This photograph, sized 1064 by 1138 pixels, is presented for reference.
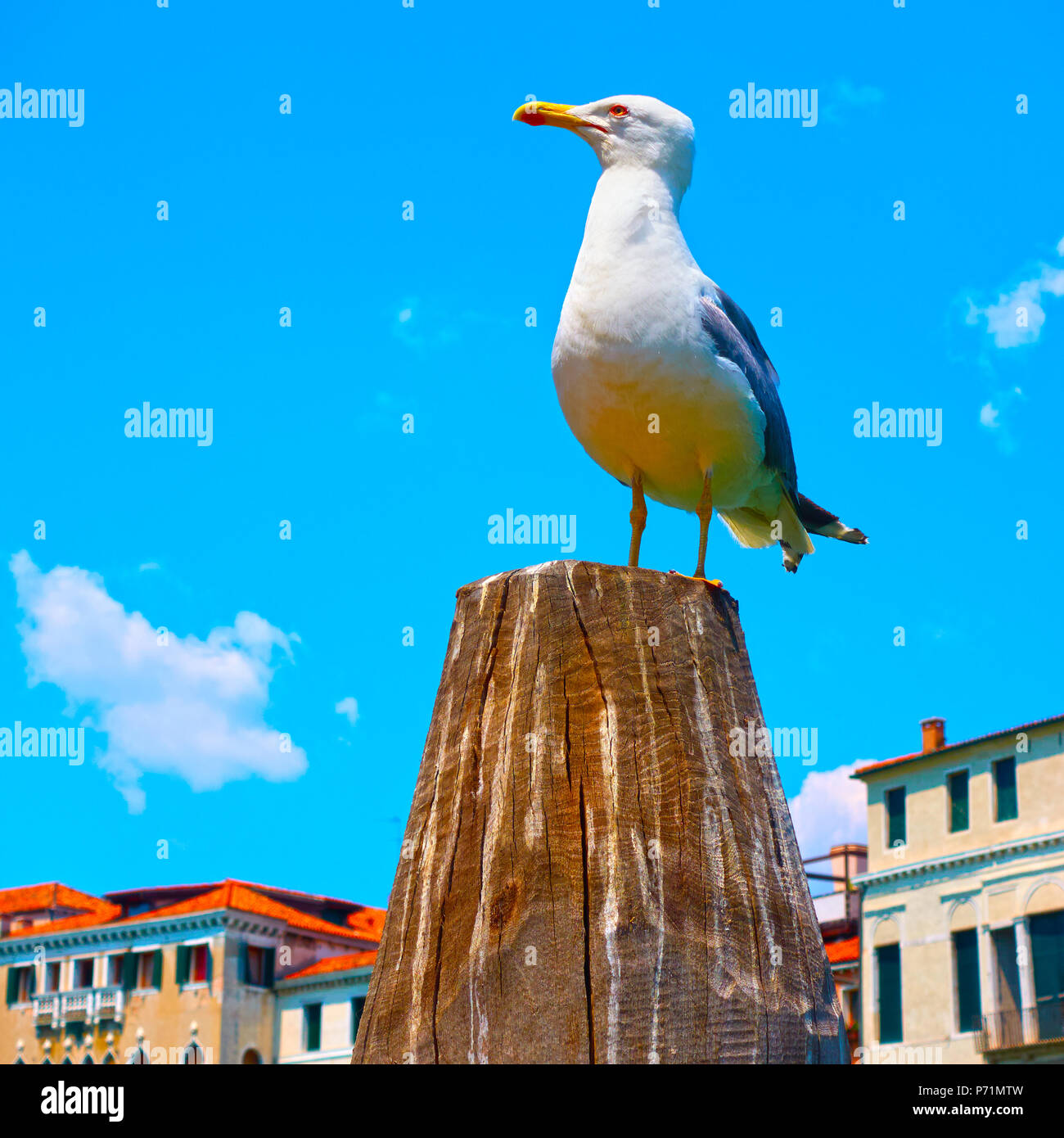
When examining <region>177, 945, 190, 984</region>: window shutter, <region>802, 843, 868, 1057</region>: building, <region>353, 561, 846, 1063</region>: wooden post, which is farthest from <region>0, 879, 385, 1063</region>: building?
<region>353, 561, 846, 1063</region>: wooden post

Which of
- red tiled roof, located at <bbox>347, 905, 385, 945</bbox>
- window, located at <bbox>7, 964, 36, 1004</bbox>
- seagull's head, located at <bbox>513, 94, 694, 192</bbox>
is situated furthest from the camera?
window, located at <bbox>7, 964, 36, 1004</bbox>

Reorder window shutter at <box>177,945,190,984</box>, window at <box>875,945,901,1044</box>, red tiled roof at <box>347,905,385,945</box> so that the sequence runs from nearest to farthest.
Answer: window at <box>875,945,901,1044</box>
window shutter at <box>177,945,190,984</box>
red tiled roof at <box>347,905,385,945</box>

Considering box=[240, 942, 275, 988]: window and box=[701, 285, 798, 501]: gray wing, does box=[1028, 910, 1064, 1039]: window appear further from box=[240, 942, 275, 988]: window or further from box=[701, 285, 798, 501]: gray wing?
box=[701, 285, 798, 501]: gray wing

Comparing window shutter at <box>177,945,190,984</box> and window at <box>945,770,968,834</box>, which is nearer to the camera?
window at <box>945,770,968,834</box>

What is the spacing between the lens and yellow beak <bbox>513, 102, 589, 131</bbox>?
5.12 metres

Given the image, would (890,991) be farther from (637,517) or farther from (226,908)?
(637,517)

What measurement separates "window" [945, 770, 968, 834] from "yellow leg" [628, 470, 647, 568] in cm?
3002

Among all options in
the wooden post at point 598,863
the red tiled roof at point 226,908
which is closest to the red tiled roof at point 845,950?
the red tiled roof at point 226,908

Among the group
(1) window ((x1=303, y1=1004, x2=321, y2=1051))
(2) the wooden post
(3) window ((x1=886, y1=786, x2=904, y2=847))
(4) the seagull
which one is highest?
(3) window ((x1=886, y1=786, x2=904, y2=847))

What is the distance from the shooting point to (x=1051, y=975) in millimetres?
30828

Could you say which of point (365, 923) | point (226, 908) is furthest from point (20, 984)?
point (365, 923)

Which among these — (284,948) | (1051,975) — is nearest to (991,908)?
(1051,975)

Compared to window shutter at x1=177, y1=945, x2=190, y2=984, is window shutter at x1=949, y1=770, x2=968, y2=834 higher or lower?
higher
